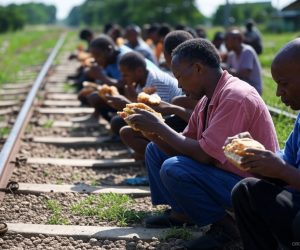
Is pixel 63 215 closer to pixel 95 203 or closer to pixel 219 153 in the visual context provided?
pixel 95 203

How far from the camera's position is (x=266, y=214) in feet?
8.44

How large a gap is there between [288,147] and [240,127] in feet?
0.97

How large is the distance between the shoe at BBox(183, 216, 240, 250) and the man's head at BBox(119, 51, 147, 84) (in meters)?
2.22

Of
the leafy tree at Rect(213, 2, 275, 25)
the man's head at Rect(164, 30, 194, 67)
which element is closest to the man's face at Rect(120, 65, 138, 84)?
the man's head at Rect(164, 30, 194, 67)

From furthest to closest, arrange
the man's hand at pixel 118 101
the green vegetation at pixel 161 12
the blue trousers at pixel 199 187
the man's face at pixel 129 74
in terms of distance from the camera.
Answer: the green vegetation at pixel 161 12 < the man's face at pixel 129 74 < the man's hand at pixel 118 101 < the blue trousers at pixel 199 187

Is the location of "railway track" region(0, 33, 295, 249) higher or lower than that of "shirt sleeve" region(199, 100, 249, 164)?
lower

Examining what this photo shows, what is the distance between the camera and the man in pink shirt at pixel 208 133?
3.02 meters

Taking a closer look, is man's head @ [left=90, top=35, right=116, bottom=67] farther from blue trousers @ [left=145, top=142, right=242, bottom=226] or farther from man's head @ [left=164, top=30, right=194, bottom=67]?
blue trousers @ [left=145, top=142, right=242, bottom=226]

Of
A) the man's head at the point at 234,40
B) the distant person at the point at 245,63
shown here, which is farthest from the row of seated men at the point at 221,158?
the man's head at the point at 234,40

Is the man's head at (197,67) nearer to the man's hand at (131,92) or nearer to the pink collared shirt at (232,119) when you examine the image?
the pink collared shirt at (232,119)

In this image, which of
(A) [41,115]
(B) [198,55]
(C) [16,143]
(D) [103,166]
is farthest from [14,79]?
(B) [198,55]

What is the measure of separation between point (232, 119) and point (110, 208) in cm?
147

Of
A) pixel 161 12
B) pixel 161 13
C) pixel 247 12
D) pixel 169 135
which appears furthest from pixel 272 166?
pixel 247 12

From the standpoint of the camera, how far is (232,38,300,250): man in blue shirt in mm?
2471
